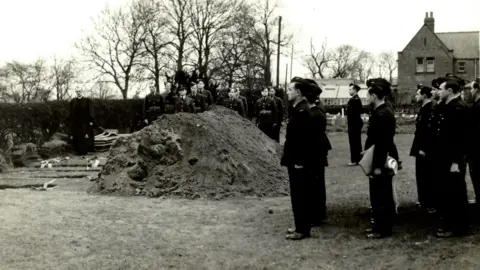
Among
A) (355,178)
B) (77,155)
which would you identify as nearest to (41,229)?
(355,178)

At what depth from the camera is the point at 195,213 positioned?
9039 mm

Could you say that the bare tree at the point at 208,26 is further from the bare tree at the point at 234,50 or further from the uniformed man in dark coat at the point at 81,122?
the uniformed man in dark coat at the point at 81,122

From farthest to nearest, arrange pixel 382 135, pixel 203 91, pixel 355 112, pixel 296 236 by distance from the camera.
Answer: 1. pixel 203 91
2. pixel 355 112
3. pixel 296 236
4. pixel 382 135

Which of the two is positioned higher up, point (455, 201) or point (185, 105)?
point (185, 105)

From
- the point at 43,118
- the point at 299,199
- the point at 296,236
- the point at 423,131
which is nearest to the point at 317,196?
the point at 299,199

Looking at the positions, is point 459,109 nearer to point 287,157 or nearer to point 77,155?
point 287,157

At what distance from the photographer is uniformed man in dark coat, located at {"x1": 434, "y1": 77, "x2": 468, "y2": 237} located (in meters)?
6.68

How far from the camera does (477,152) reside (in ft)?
25.1

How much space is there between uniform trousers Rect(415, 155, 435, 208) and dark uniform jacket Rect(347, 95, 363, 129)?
5279 millimetres

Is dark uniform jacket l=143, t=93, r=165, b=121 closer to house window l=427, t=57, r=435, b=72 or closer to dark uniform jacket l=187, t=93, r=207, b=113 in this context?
dark uniform jacket l=187, t=93, r=207, b=113

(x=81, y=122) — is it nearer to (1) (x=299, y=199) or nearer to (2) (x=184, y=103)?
(2) (x=184, y=103)

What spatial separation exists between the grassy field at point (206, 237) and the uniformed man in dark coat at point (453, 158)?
0.24m

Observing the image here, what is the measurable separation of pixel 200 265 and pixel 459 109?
338 centimetres

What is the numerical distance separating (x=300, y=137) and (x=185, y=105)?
377 inches
